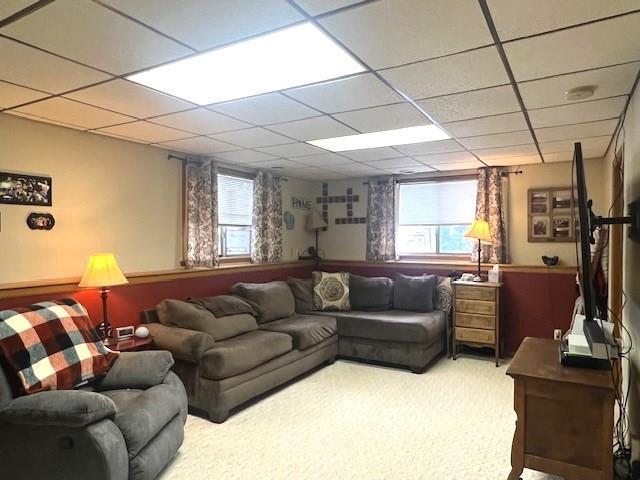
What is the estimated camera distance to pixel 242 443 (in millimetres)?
2873

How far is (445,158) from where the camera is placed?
4.55m

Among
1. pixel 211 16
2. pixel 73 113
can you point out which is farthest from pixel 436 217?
pixel 211 16

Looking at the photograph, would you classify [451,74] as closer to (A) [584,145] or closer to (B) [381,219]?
(A) [584,145]

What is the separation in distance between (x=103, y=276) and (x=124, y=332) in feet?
2.01

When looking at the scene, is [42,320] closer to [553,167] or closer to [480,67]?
[480,67]

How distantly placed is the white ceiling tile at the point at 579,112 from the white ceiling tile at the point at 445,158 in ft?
3.90

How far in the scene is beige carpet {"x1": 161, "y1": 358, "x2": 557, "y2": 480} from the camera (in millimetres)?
2541

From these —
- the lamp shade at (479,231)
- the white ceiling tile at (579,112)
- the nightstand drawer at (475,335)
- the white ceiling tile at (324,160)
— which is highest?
the white ceiling tile at (324,160)

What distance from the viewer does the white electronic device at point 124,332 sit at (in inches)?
138

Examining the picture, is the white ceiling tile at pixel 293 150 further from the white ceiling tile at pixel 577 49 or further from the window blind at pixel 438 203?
the white ceiling tile at pixel 577 49

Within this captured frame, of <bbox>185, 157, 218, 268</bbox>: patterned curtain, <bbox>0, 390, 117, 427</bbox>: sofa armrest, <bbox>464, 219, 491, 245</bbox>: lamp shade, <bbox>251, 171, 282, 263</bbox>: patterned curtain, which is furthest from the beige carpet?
<bbox>251, 171, 282, 263</bbox>: patterned curtain

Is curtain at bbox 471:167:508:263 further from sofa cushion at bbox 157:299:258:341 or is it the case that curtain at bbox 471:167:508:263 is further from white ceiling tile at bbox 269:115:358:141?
sofa cushion at bbox 157:299:258:341

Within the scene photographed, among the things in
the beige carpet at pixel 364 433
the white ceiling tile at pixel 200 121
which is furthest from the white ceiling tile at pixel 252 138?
the beige carpet at pixel 364 433

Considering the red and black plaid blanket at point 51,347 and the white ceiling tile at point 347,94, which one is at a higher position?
the white ceiling tile at point 347,94
